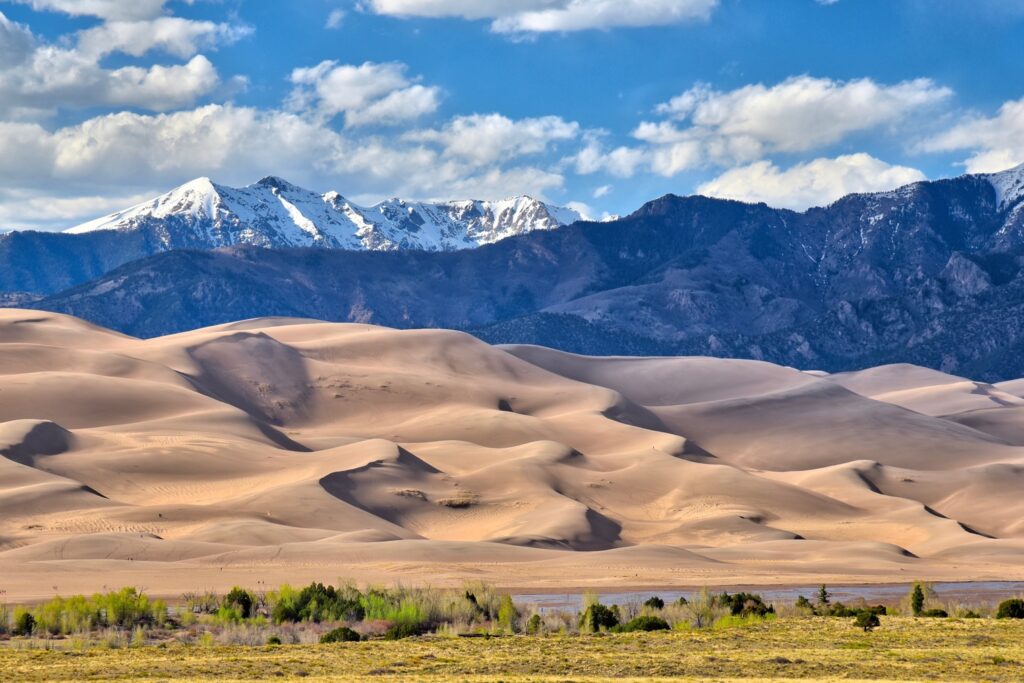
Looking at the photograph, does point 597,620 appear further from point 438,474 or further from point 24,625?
point 438,474

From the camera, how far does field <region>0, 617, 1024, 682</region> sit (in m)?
31.1

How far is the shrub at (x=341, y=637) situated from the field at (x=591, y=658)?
103 cm

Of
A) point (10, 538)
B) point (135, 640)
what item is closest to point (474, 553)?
point (10, 538)

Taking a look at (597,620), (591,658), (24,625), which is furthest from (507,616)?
(24,625)

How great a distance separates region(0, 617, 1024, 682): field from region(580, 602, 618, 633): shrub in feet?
5.60

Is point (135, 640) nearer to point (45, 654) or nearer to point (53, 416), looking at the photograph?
point (45, 654)

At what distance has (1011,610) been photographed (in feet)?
149

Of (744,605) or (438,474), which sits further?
(438,474)

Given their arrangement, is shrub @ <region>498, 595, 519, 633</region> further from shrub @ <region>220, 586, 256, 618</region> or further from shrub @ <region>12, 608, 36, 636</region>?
shrub @ <region>12, 608, 36, 636</region>

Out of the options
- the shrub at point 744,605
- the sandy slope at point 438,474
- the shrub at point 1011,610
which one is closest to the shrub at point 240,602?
the sandy slope at point 438,474

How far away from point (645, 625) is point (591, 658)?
25.1ft

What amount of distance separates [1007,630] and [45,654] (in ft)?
81.1

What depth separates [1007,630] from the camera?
1591 inches

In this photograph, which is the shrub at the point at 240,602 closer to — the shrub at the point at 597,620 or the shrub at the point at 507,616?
the shrub at the point at 507,616
